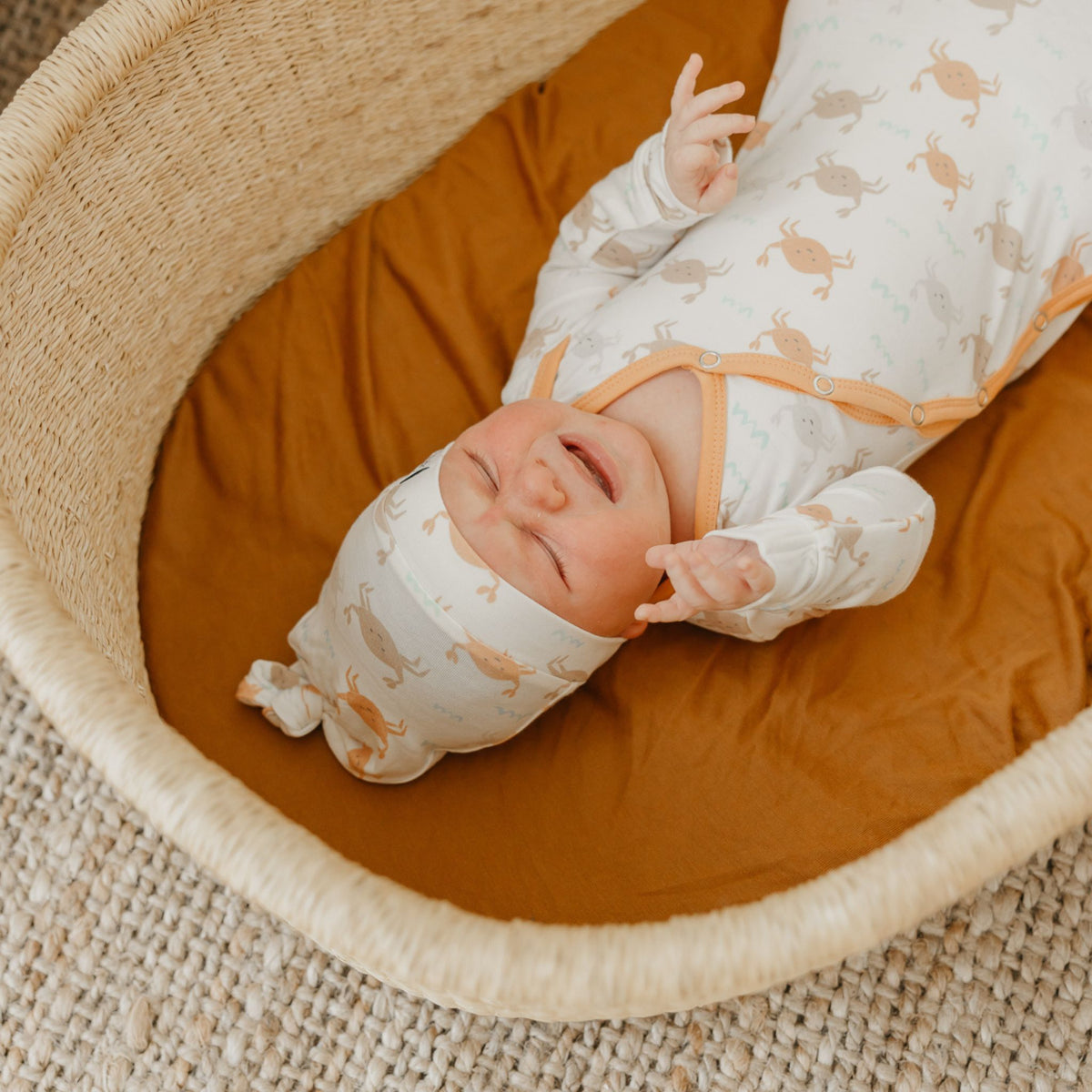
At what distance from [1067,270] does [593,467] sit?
57 centimetres

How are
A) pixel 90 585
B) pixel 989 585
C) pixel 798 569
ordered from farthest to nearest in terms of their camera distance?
1. pixel 989 585
2. pixel 90 585
3. pixel 798 569

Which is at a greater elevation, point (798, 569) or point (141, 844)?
point (798, 569)

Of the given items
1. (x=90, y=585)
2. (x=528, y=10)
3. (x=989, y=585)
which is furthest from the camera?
(x=528, y=10)

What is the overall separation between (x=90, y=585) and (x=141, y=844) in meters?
0.35

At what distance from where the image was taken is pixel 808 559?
2.91ft

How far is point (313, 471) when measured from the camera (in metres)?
1.21

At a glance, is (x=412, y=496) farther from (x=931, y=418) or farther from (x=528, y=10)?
(x=528, y=10)

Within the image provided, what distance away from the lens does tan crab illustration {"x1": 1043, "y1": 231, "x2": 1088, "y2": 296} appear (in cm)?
110

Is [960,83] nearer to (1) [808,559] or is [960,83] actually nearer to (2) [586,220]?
(2) [586,220]

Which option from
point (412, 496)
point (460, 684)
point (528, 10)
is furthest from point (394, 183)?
point (460, 684)

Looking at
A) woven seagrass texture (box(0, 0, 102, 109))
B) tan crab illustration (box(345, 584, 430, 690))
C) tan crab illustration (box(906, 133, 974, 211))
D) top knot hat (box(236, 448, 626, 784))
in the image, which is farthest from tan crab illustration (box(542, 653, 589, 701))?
woven seagrass texture (box(0, 0, 102, 109))

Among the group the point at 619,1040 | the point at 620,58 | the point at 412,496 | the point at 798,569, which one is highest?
the point at 620,58

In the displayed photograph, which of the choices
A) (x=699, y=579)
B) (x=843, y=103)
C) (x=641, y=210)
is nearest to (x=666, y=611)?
(x=699, y=579)

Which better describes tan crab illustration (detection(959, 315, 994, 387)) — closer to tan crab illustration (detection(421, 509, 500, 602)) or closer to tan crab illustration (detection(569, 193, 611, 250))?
tan crab illustration (detection(569, 193, 611, 250))
